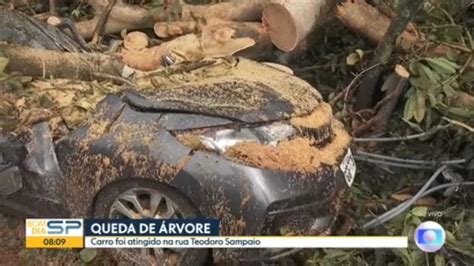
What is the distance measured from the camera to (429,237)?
3.27 m

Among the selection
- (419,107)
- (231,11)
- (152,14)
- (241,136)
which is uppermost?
(241,136)

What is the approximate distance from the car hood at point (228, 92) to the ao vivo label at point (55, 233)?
0.59 meters

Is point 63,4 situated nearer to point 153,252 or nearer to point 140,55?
point 140,55

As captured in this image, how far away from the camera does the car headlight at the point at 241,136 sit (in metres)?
2.93

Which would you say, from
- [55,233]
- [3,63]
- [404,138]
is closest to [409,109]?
[404,138]

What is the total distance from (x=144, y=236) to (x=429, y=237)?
1.26 metres

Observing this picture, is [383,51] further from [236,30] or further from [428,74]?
[236,30]

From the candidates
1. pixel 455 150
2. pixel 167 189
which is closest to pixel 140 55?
pixel 167 189

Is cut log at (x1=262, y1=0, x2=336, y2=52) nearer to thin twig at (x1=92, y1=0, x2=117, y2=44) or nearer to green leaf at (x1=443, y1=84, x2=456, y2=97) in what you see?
green leaf at (x1=443, y1=84, x2=456, y2=97)

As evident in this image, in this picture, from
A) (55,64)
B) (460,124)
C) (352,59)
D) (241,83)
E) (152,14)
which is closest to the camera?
(241,83)

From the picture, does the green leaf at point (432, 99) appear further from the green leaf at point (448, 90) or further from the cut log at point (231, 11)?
the cut log at point (231, 11)

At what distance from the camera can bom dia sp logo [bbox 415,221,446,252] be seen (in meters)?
3.27

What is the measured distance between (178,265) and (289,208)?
0.54 metres

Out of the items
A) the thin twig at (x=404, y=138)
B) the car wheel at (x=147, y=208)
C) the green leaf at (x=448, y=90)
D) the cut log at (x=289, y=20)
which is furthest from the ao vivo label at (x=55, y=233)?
the green leaf at (x=448, y=90)
